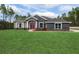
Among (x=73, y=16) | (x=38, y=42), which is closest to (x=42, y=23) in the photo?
(x=38, y=42)

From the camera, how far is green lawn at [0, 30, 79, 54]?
4.27 m

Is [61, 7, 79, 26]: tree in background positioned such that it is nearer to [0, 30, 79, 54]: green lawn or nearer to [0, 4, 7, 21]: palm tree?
[0, 30, 79, 54]: green lawn

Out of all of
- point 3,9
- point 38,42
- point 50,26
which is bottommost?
point 38,42

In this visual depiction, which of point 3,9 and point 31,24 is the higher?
point 3,9

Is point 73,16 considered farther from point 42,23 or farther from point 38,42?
point 38,42

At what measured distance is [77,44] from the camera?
429 centimetres

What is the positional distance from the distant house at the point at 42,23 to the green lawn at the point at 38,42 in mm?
50

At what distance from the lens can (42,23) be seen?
4.32 meters

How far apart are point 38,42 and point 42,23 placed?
18cm

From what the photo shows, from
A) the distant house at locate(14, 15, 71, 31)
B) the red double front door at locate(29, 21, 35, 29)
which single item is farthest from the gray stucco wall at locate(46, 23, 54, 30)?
the red double front door at locate(29, 21, 35, 29)

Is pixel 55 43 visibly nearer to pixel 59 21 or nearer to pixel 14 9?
pixel 59 21

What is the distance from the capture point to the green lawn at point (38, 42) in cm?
427
